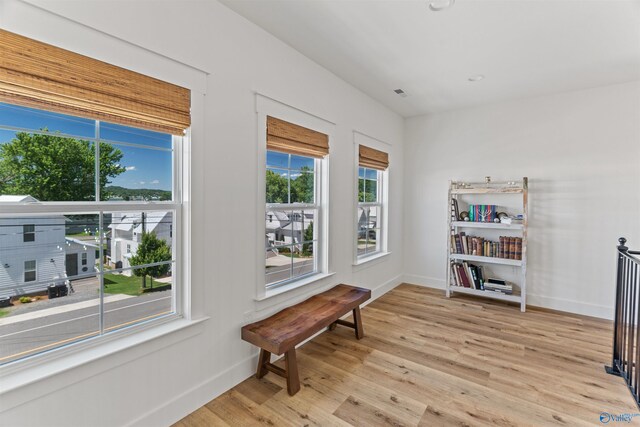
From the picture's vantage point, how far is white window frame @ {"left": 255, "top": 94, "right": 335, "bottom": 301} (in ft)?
7.79

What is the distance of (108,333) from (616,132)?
17.5 ft

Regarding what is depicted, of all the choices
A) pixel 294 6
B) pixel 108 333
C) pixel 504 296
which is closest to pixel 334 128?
pixel 294 6

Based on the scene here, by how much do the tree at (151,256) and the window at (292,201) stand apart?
86cm

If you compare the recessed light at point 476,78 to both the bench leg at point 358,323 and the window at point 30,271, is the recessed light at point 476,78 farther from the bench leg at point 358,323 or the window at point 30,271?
the window at point 30,271

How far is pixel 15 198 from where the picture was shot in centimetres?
134

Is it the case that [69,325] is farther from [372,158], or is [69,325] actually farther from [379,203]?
[379,203]

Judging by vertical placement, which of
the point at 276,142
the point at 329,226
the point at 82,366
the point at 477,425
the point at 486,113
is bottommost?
the point at 477,425

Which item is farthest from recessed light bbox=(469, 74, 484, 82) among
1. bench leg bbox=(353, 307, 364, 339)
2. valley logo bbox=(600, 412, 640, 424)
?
valley logo bbox=(600, 412, 640, 424)

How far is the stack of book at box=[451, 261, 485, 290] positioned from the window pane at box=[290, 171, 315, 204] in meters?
2.55

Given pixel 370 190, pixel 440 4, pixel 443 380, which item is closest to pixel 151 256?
pixel 443 380

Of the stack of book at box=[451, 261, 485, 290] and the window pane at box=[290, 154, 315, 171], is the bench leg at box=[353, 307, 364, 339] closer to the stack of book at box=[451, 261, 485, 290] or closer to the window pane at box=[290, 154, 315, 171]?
the window pane at box=[290, 154, 315, 171]

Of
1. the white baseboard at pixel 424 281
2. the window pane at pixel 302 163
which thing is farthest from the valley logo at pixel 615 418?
the window pane at pixel 302 163

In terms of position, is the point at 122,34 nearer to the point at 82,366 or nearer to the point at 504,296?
the point at 82,366

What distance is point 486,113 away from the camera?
4.24m
